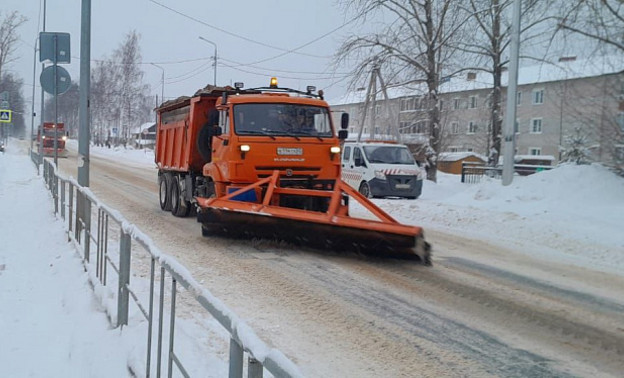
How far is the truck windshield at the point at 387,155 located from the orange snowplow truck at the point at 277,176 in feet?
26.3

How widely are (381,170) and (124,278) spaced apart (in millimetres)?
14451

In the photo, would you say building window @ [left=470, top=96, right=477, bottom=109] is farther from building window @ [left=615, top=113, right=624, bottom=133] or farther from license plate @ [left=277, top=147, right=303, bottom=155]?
license plate @ [left=277, top=147, right=303, bottom=155]

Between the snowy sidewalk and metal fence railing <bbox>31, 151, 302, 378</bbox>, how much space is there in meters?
0.19

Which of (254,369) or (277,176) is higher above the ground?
(277,176)

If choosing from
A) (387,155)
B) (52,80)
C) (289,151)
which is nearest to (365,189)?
(387,155)

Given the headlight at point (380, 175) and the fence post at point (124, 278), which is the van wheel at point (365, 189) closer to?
the headlight at point (380, 175)

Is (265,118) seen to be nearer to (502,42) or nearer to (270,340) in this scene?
(270,340)

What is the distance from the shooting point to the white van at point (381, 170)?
18719 mm

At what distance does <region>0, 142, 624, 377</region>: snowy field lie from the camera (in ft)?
15.0

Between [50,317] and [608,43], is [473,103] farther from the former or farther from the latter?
[50,317]

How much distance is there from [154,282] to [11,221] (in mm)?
8408

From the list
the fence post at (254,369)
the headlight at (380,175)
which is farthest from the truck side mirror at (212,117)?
the fence post at (254,369)

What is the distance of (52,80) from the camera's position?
1166 cm

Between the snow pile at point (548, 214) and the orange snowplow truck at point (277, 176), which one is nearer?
the orange snowplow truck at point (277, 176)
